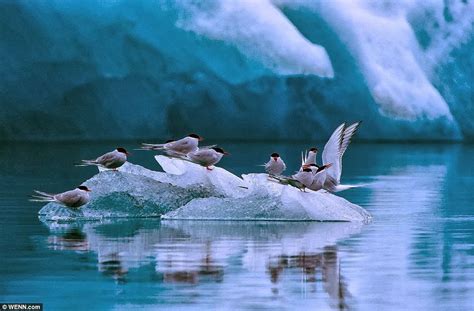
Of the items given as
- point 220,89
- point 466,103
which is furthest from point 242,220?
point 466,103

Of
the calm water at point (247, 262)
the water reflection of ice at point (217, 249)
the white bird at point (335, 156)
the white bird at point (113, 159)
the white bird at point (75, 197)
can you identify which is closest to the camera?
the calm water at point (247, 262)

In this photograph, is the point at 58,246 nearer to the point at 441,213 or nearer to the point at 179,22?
the point at 441,213

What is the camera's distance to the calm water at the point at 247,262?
274 inches

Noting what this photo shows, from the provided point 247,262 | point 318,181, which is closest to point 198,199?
point 318,181

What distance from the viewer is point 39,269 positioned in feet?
26.6

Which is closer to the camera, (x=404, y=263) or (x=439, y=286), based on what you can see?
(x=439, y=286)

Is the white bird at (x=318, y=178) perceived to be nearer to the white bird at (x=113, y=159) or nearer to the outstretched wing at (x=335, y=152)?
the outstretched wing at (x=335, y=152)

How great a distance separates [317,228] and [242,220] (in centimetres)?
93

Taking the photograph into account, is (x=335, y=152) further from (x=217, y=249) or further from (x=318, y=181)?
(x=217, y=249)

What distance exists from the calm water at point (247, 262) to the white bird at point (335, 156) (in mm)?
532

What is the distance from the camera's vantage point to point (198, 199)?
1185 centimetres

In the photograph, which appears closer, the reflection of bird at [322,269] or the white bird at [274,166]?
the reflection of bird at [322,269]

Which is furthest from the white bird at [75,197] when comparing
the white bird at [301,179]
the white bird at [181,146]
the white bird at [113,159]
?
the white bird at [301,179]

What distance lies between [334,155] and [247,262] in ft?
13.6
